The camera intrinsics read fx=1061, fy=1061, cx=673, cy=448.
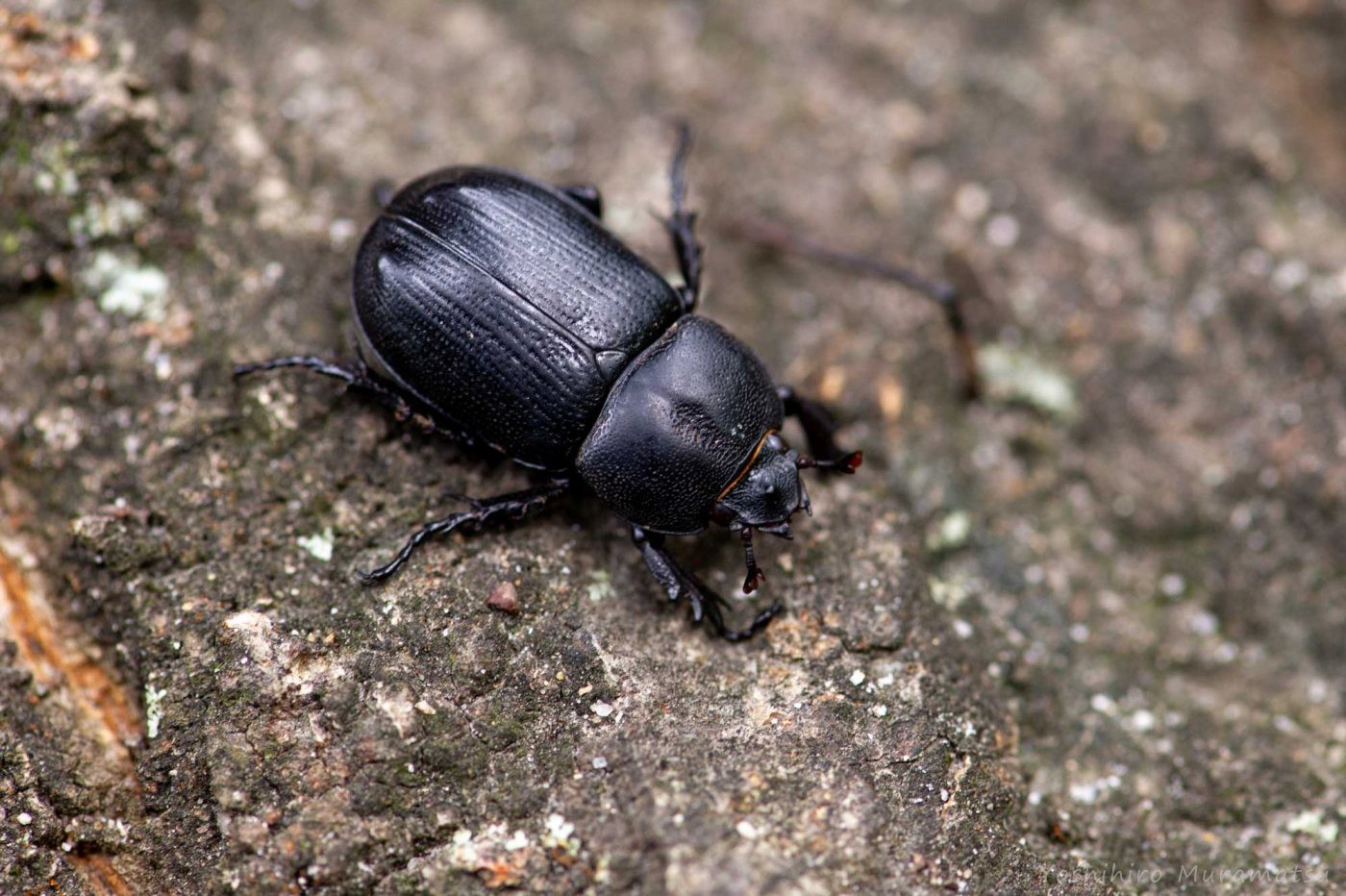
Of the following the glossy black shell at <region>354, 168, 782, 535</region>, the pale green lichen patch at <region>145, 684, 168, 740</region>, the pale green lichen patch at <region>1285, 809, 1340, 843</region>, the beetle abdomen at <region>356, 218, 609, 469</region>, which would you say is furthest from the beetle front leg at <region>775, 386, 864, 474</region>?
the pale green lichen patch at <region>145, 684, 168, 740</region>

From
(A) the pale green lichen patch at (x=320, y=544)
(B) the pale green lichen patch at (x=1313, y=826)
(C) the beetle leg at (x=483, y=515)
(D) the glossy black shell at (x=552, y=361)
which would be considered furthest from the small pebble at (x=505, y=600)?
(B) the pale green lichen patch at (x=1313, y=826)

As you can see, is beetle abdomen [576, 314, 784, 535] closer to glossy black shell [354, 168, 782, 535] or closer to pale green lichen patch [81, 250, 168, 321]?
glossy black shell [354, 168, 782, 535]

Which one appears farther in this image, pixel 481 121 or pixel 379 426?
pixel 481 121

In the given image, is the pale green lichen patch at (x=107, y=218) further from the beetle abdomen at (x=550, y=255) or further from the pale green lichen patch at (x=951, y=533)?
the pale green lichen patch at (x=951, y=533)

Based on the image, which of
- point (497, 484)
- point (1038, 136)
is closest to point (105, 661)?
point (497, 484)

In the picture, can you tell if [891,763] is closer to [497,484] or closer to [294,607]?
[497,484]

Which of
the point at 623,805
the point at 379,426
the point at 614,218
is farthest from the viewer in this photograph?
the point at 614,218

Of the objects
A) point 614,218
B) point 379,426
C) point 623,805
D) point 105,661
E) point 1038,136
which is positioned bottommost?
point 105,661
